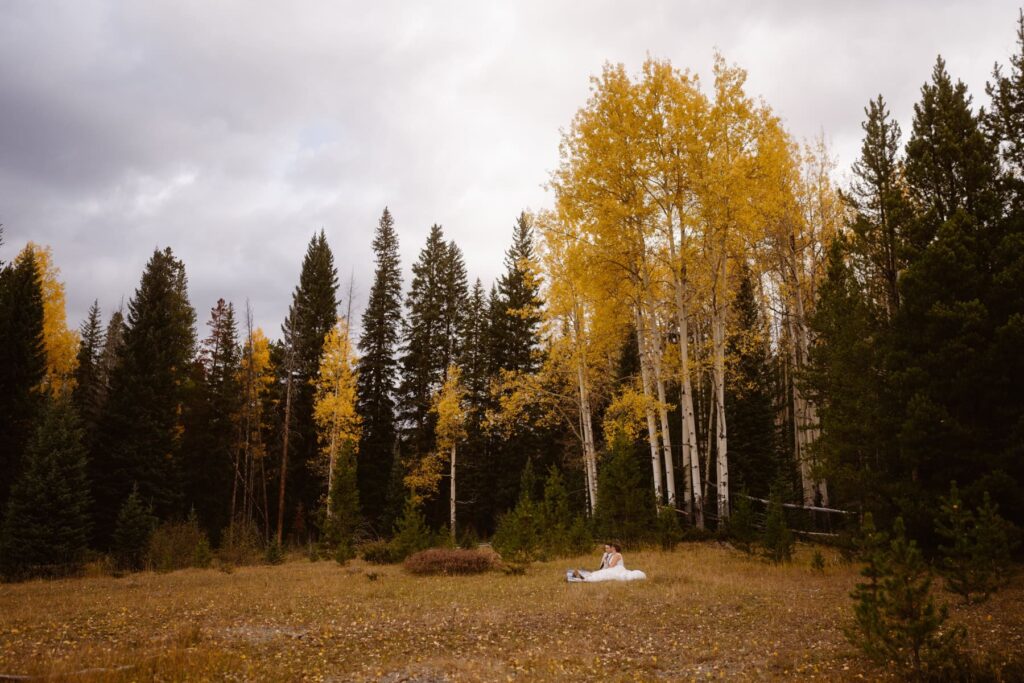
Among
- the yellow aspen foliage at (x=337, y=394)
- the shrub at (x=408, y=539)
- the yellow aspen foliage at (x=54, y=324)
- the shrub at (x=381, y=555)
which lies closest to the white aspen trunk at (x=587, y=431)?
the shrub at (x=408, y=539)

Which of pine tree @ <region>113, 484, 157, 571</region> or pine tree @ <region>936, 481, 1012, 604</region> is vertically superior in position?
pine tree @ <region>936, 481, 1012, 604</region>

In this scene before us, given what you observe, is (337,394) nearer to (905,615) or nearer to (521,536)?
(521,536)

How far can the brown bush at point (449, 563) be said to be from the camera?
1468cm

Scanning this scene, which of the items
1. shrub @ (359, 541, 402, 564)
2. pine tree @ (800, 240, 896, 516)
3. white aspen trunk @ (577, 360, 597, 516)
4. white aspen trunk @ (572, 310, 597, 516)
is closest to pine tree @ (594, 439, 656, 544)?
white aspen trunk @ (572, 310, 597, 516)

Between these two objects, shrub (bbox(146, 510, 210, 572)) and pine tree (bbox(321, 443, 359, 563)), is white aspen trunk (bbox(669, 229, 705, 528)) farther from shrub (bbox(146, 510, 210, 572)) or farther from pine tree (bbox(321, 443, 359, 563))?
shrub (bbox(146, 510, 210, 572))

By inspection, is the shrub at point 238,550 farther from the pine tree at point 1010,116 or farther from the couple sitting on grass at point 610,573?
the pine tree at point 1010,116

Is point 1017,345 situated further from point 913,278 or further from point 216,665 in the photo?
point 216,665

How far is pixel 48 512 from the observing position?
1792cm

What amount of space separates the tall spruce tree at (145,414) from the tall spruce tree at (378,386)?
9.54m

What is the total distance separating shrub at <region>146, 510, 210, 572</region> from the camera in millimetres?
19344

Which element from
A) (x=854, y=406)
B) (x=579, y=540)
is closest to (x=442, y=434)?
(x=579, y=540)

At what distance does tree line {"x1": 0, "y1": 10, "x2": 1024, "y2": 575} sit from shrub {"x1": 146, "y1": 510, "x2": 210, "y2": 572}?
1414mm

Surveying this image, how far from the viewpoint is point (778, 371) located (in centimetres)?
3078

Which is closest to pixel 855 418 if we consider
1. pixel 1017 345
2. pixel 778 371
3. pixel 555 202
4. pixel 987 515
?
pixel 1017 345
